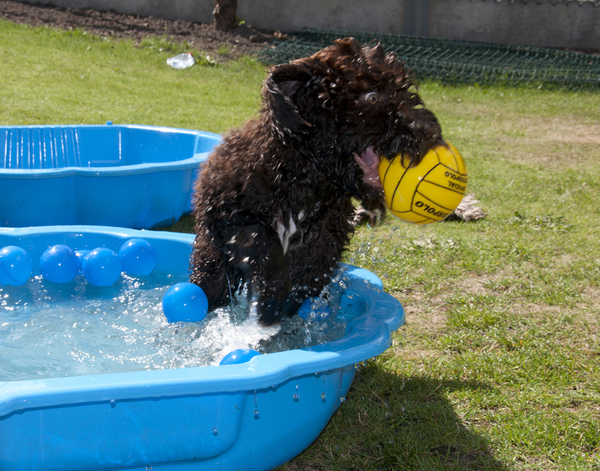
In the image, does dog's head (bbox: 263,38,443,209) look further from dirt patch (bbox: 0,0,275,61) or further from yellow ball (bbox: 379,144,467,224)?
dirt patch (bbox: 0,0,275,61)

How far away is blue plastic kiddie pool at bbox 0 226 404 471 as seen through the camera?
2.19 metres

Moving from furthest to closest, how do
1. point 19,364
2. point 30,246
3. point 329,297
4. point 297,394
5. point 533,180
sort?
point 533,180, point 30,246, point 329,297, point 19,364, point 297,394

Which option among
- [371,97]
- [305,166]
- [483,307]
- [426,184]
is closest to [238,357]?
[305,166]

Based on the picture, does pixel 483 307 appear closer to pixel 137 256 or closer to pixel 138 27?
pixel 137 256

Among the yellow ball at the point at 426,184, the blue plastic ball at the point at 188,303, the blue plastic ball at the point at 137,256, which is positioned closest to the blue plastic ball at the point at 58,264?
the blue plastic ball at the point at 137,256

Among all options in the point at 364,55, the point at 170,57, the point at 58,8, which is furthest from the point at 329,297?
the point at 58,8

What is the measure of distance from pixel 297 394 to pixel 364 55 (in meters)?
1.57

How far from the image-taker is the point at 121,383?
2.17 m

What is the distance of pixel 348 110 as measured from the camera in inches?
105

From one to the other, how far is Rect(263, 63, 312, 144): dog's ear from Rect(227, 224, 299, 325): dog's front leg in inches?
20.9

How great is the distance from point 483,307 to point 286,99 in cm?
232

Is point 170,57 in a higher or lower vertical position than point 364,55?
lower

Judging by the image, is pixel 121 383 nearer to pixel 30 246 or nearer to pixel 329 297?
pixel 329 297

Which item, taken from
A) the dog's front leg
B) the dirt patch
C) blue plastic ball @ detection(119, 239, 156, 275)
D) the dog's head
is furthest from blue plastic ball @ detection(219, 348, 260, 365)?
the dirt patch
